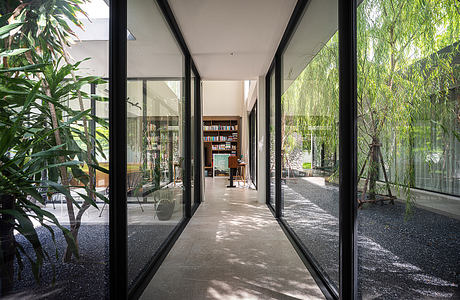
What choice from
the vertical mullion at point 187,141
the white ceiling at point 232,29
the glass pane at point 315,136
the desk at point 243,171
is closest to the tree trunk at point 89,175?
the glass pane at point 315,136

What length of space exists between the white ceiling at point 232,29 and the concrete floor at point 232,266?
2.59 metres

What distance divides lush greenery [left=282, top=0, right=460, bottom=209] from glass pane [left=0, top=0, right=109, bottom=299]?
1.43m

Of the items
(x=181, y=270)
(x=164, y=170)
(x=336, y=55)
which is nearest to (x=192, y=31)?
(x=164, y=170)

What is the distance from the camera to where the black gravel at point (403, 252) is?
952mm

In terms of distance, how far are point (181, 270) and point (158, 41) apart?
2.14m

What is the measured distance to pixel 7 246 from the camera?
0.97 metres

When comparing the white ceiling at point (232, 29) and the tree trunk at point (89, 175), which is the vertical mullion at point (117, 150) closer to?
the tree trunk at point (89, 175)

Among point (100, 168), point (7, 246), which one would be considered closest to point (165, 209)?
point (100, 168)

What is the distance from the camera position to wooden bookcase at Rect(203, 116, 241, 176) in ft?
38.8

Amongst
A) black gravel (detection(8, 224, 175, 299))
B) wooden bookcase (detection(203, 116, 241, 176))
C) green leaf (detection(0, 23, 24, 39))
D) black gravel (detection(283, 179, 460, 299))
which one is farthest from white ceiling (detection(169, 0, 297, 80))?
wooden bookcase (detection(203, 116, 241, 176))

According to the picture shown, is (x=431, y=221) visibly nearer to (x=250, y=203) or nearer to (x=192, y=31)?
(x=192, y=31)

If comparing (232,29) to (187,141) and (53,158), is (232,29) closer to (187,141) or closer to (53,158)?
(187,141)

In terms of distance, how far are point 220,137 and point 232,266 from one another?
954cm

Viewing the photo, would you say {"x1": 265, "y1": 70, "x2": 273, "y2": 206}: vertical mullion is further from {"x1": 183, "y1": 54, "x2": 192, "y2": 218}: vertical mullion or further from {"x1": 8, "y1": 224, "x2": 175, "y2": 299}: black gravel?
{"x1": 8, "y1": 224, "x2": 175, "y2": 299}: black gravel
